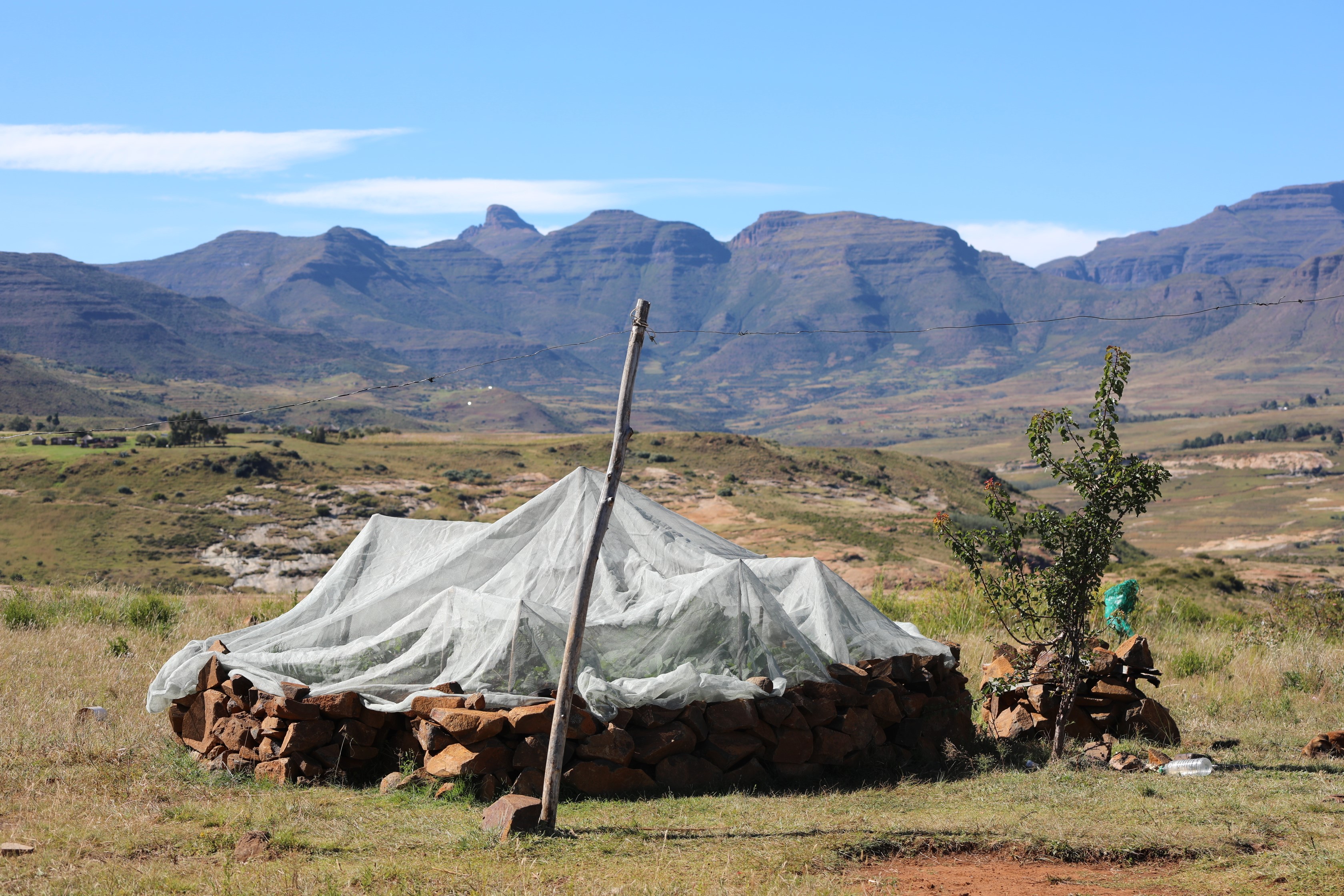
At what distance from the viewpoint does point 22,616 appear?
1487 cm

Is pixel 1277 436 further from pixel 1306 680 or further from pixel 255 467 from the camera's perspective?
pixel 1306 680

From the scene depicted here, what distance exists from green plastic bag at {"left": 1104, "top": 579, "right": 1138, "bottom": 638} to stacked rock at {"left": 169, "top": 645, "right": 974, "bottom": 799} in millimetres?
4781

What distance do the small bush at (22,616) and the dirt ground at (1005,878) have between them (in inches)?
511

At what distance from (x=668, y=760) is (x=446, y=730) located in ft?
5.70

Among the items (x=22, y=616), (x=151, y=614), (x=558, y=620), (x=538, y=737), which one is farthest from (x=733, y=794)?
(x=22, y=616)

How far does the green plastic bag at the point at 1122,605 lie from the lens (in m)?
12.7

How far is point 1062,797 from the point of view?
7.93m

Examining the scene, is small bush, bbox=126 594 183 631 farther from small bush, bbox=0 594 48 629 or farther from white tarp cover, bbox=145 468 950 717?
white tarp cover, bbox=145 468 950 717

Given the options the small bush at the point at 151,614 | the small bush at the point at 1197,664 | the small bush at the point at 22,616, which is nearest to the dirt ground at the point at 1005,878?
the small bush at the point at 1197,664

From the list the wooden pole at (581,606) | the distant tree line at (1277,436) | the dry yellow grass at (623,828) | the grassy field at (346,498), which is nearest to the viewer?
→ the dry yellow grass at (623,828)

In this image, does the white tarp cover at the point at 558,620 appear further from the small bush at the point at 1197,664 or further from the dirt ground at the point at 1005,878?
the small bush at the point at 1197,664

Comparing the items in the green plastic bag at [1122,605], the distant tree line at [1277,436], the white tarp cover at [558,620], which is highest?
the white tarp cover at [558,620]

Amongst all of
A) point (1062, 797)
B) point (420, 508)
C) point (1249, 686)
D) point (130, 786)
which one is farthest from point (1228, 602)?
point (420, 508)

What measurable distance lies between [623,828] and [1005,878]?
246 cm
